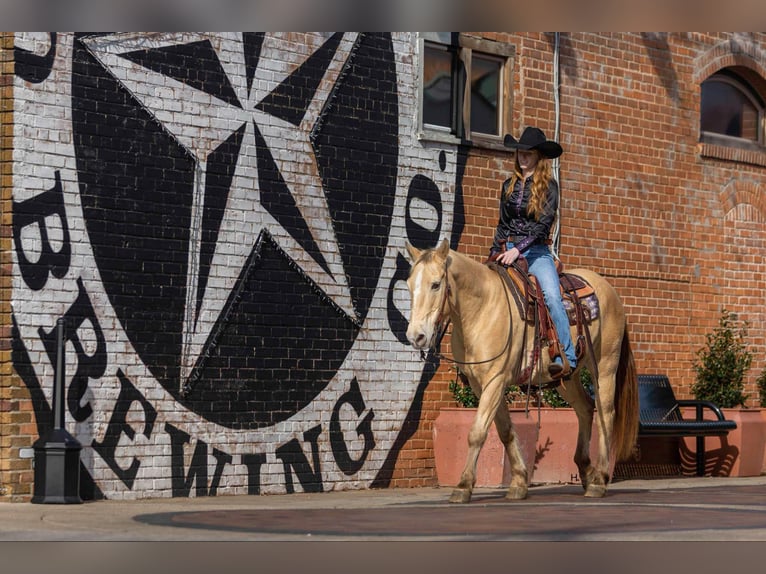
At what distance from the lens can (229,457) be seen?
1309 centimetres

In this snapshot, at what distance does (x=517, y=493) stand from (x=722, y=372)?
20.1 feet

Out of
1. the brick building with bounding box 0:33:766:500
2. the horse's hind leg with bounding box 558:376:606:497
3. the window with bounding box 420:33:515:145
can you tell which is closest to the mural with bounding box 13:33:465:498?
the brick building with bounding box 0:33:766:500

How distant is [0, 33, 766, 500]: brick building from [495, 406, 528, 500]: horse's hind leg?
91.6 inches

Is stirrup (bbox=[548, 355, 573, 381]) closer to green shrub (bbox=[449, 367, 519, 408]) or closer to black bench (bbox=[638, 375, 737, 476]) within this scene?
green shrub (bbox=[449, 367, 519, 408])

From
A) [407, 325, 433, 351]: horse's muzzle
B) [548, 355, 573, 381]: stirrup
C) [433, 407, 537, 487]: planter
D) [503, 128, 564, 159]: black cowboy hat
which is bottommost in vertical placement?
[433, 407, 537, 487]: planter

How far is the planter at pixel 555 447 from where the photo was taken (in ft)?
47.8

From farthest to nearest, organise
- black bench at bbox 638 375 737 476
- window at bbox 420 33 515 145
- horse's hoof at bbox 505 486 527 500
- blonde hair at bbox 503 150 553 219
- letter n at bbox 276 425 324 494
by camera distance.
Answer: black bench at bbox 638 375 737 476 → window at bbox 420 33 515 145 → letter n at bbox 276 425 324 494 → blonde hair at bbox 503 150 553 219 → horse's hoof at bbox 505 486 527 500

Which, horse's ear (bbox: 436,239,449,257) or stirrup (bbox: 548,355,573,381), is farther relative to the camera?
stirrup (bbox: 548,355,573,381)

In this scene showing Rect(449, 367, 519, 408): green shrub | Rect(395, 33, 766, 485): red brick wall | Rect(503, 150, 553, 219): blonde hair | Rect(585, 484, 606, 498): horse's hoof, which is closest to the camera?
Rect(503, 150, 553, 219): blonde hair

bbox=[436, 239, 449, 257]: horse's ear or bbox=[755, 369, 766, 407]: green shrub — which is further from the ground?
bbox=[436, 239, 449, 257]: horse's ear

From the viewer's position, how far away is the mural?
12.1 m
